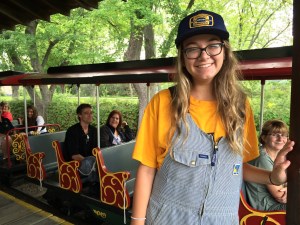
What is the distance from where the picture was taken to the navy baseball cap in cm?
117

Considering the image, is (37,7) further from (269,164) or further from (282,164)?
(282,164)

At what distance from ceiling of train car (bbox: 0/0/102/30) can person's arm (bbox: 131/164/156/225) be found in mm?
2664

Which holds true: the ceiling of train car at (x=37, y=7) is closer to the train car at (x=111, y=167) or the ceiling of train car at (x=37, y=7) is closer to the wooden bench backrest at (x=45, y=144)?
the train car at (x=111, y=167)

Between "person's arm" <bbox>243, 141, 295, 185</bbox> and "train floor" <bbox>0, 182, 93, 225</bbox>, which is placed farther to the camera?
"train floor" <bbox>0, 182, 93, 225</bbox>

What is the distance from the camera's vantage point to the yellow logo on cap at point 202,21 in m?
1.17

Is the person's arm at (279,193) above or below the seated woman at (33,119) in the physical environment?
below

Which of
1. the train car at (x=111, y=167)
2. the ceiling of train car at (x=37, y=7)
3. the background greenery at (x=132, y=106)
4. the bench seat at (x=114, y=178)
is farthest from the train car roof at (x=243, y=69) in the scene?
the background greenery at (x=132, y=106)

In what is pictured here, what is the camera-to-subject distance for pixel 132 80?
3.56 metres

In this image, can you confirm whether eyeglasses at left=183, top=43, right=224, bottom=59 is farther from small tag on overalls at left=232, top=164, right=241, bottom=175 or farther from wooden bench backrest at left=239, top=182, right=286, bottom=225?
wooden bench backrest at left=239, top=182, right=286, bottom=225

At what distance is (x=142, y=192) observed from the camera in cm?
129

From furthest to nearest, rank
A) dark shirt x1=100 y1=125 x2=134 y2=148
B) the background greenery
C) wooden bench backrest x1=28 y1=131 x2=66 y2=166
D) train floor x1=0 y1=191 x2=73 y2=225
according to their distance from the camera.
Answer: the background greenery → wooden bench backrest x1=28 y1=131 x2=66 y2=166 → dark shirt x1=100 y1=125 x2=134 y2=148 → train floor x1=0 y1=191 x2=73 y2=225

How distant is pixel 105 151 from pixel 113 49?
8.83 metres

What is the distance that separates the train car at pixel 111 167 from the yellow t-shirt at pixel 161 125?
142 cm

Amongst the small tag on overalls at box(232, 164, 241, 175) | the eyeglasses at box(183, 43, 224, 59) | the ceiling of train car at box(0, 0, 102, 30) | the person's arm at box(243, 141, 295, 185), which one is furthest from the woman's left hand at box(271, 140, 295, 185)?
the ceiling of train car at box(0, 0, 102, 30)
